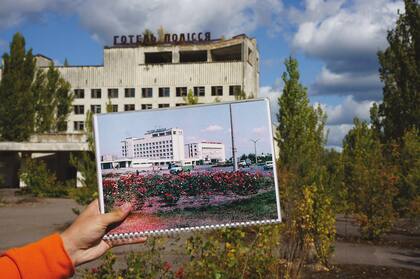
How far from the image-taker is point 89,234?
2.08 meters

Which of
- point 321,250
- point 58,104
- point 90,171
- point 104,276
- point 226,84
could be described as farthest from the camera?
point 226,84

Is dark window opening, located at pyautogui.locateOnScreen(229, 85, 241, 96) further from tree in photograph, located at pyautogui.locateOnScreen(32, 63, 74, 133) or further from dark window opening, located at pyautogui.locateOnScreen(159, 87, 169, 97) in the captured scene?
tree in photograph, located at pyautogui.locateOnScreen(32, 63, 74, 133)

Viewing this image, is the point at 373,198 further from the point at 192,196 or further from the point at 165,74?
the point at 165,74

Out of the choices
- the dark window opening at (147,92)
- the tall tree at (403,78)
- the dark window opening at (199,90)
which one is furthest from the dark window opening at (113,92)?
the tall tree at (403,78)

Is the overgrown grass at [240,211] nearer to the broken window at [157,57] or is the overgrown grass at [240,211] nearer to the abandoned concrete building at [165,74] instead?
the abandoned concrete building at [165,74]

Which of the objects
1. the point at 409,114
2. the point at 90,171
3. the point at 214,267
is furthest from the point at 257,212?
the point at 409,114

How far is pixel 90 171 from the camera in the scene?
14367mm

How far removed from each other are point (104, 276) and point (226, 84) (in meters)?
52.6

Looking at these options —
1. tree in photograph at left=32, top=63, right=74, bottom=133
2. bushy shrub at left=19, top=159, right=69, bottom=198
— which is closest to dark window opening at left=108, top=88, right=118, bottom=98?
tree in photograph at left=32, top=63, right=74, bottom=133

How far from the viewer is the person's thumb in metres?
2.16

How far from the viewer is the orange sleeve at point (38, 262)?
1615mm

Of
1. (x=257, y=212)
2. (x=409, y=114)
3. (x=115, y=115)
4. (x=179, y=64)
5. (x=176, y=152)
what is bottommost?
(x=257, y=212)

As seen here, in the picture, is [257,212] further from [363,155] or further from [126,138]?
[363,155]

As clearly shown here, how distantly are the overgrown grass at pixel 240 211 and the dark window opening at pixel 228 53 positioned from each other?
55827 millimetres
